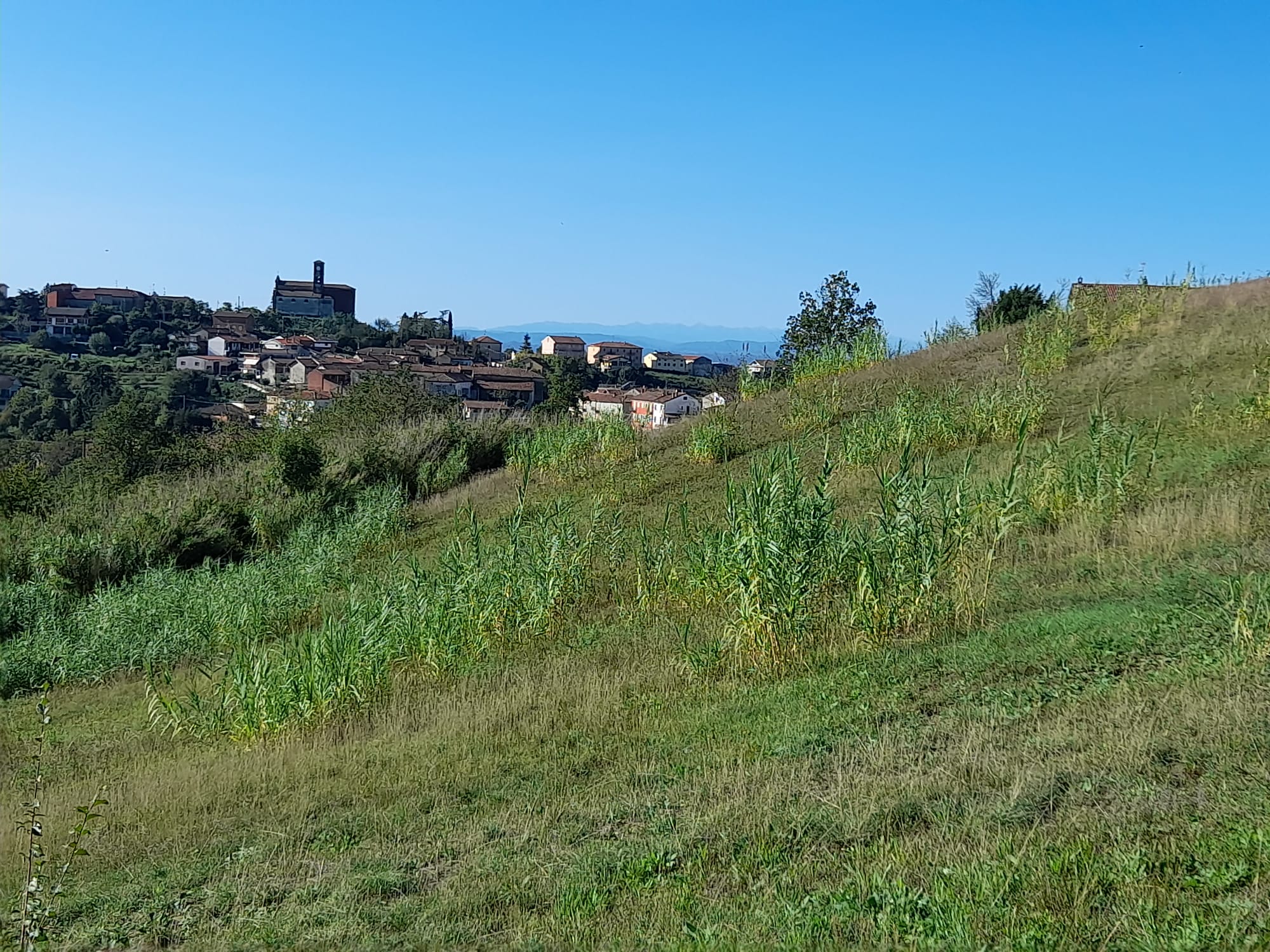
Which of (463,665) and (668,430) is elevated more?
(668,430)

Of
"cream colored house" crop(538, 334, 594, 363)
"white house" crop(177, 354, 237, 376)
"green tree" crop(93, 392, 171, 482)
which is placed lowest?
"green tree" crop(93, 392, 171, 482)

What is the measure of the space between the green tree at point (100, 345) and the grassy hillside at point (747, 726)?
65.1m

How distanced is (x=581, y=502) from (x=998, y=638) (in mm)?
9230

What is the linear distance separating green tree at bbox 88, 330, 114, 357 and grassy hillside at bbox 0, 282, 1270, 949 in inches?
2563

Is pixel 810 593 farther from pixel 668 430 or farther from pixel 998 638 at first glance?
pixel 668 430

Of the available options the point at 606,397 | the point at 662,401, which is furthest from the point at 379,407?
the point at 606,397

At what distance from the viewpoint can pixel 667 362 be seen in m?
102

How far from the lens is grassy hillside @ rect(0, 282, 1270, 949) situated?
3717 millimetres

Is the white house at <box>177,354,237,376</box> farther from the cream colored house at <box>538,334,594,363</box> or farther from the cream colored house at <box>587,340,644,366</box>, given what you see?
the cream colored house at <box>538,334,594,363</box>

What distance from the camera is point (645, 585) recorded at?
9445mm

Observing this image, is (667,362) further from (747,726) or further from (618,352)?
(747,726)

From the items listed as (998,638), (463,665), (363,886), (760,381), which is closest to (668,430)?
(760,381)

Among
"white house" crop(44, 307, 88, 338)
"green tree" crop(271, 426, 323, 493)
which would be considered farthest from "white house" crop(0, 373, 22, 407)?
"green tree" crop(271, 426, 323, 493)

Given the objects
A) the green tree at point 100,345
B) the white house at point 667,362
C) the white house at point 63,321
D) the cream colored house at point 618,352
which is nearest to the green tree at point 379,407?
the green tree at point 100,345
